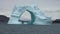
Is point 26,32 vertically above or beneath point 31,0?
beneath

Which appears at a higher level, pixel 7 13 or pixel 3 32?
pixel 7 13

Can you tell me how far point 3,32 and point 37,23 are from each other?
1.61ft

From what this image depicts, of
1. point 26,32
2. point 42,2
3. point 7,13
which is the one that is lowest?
point 26,32

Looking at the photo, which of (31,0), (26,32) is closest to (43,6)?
(31,0)

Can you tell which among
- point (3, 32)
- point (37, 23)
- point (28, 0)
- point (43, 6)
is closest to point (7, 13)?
point (28, 0)

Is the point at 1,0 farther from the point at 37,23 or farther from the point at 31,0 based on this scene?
the point at 37,23

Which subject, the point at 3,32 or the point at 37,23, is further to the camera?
the point at 37,23

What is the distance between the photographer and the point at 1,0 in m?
2.36

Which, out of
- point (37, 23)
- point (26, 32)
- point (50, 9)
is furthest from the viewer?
point (50, 9)

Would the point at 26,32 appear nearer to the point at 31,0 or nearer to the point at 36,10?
the point at 36,10

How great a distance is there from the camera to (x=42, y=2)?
7.61ft

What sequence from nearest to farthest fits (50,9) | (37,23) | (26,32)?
(26,32) < (37,23) < (50,9)

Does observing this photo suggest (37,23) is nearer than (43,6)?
Yes

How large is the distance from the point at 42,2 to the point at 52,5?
17 centimetres
